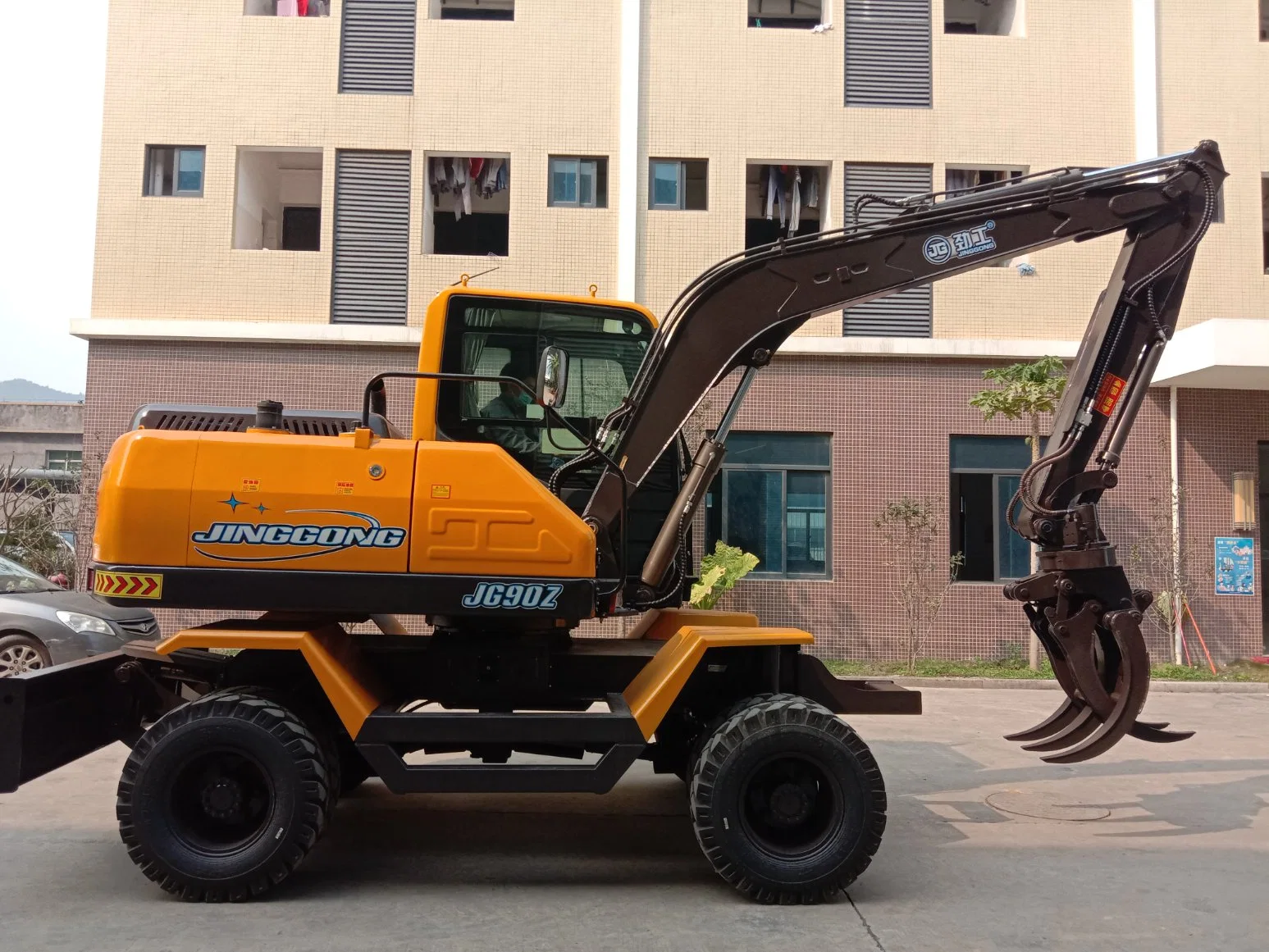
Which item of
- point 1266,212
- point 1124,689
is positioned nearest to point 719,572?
point 1124,689

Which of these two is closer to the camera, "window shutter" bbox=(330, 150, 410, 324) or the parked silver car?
the parked silver car

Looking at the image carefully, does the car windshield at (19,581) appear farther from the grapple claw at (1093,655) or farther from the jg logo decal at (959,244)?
the grapple claw at (1093,655)

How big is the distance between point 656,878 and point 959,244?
12.9 feet

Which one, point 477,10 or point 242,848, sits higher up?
point 477,10

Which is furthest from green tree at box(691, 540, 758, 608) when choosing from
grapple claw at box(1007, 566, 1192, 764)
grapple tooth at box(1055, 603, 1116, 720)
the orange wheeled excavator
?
grapple tooth at box(1055, 603, 1116, 720)

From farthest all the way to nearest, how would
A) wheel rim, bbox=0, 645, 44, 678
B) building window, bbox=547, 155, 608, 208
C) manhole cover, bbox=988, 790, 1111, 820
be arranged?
building window, bbox=547, 155, 608, 208 → wheel rim, bbox=0, 645, 44, 678 → manhole cover, bbox=988, 790, 1111, 820

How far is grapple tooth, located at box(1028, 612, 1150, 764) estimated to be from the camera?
219 inches

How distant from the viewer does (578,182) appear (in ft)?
51.0

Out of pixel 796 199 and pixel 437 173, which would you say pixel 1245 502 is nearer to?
pixel 796 199

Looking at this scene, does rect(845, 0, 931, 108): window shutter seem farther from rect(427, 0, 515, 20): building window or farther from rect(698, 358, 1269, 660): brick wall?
rect(427, 0, 515, 20): building window

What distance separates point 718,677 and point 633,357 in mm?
1980

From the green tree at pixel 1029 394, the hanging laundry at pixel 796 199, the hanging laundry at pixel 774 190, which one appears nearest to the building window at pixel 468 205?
the hanging laundry at pixel 774 190

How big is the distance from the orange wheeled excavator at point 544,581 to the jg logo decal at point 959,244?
0.02 m

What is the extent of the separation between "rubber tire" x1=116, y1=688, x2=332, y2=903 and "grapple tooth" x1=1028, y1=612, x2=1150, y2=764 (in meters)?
3.98
